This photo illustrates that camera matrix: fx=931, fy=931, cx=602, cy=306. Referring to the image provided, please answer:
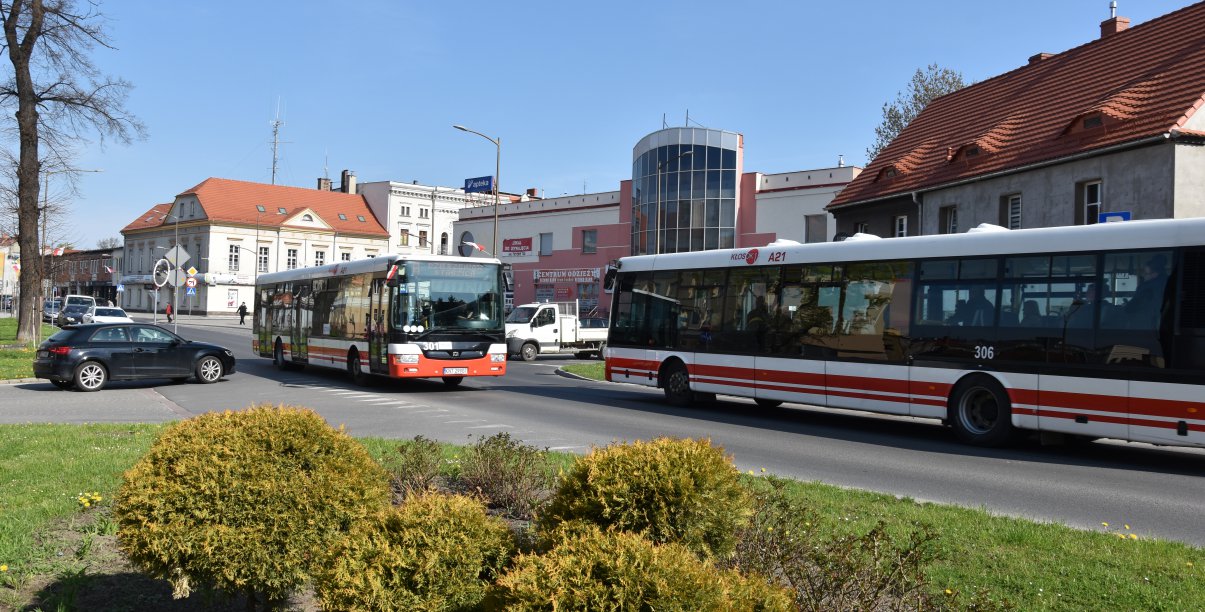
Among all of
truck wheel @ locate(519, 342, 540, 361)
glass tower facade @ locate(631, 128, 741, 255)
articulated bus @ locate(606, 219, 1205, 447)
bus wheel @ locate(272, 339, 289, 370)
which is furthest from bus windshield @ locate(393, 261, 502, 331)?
glass tower facade @ locate(631, 128, 741, 255)

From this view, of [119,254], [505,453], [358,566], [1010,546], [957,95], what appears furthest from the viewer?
[119,254]

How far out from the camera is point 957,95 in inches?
1414

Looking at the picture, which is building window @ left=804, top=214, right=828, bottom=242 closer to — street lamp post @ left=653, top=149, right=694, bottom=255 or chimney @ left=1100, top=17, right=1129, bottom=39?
street lamp post @ left=653, top=149, right=694, bottom=255

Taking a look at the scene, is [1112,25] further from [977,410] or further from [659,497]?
[659,497]

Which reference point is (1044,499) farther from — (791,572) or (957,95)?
(957,95)

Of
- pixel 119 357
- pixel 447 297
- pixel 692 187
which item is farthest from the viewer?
pixel 692 187

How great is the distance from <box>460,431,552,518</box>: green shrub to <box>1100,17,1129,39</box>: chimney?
29.9 meters

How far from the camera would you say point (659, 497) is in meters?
3.94

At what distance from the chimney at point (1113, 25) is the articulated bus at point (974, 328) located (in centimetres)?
2097

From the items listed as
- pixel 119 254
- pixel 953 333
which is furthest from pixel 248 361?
pixel 119 254

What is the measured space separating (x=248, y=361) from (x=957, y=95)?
2777 cm

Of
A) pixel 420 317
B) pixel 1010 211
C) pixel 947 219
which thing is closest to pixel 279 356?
pixel 420 317

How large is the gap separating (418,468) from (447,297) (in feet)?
40.7

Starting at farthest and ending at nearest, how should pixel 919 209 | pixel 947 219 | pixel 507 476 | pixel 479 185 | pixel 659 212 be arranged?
pixel 479 185
pixel 659 212
pixel 919 209
pixel 947 219
pixel 507 476
